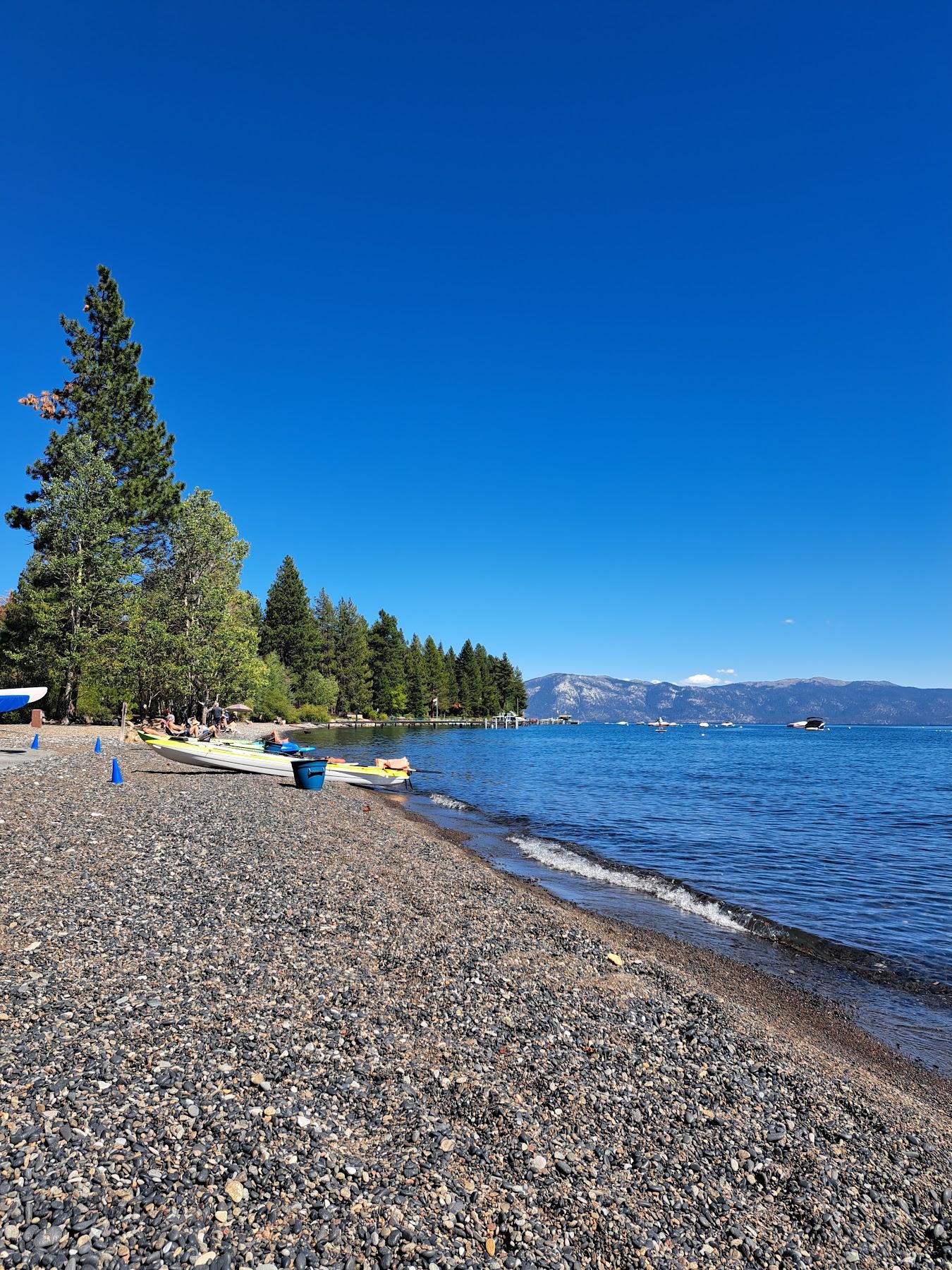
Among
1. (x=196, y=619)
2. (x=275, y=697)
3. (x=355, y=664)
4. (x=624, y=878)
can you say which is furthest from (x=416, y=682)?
(x=624, y=878)

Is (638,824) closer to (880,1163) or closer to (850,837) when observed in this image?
(850,837)

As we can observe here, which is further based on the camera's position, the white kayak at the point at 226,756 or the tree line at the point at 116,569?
the tree line at the point at 116,569

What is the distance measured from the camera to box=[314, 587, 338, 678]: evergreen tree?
113 m

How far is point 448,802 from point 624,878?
48.0ft

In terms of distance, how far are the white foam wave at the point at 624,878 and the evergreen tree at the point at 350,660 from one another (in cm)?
9477

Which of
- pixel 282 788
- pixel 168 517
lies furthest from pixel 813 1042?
pixel 168 517

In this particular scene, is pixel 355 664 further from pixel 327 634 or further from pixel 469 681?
pixel 469 681

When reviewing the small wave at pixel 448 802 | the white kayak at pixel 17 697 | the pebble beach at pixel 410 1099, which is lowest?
the small wave at pixel 448 802

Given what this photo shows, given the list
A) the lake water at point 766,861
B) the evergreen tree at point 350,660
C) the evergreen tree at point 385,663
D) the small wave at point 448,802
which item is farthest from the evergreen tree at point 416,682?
the small wave at point 448,802

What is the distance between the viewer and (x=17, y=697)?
23938 millimetres

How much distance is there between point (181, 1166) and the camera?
4.39m

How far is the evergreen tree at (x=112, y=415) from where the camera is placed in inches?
1700

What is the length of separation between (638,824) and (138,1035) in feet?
75.3

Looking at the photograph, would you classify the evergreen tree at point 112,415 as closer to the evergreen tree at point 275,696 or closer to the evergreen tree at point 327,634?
the evergreen tree at point 275,696
